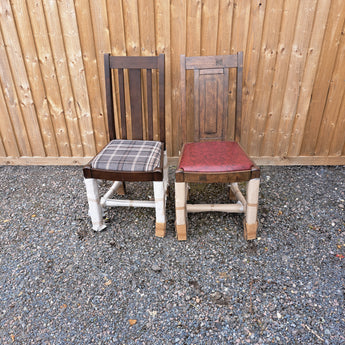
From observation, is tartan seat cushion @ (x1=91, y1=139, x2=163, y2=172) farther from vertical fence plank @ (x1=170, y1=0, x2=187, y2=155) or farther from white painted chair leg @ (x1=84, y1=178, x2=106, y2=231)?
vertical fence plank @ (x1=170, y1=0, x2=187, y2=155)

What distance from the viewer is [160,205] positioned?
1793 mm

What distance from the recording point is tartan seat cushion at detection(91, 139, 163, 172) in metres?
1.67

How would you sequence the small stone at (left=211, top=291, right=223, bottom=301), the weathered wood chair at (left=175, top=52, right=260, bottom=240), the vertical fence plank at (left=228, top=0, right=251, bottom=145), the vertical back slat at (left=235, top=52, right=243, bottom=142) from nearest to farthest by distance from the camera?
1. the small stone at (left=211, top=291, right=223, bottom=301)
2. the weathered wood chair at (left=175, top=52, right=260, bottom=240)
3. the vertical back slat at (left=235, top=52, right=243, bottom=142)
4. the vertical fence plank at (left=228, top=0, right=251, bottom=145)

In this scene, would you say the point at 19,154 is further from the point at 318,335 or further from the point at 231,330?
the point at 318,335

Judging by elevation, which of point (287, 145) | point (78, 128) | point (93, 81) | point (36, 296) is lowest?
point (36, 296)

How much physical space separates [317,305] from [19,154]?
119 inches

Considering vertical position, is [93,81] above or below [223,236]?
above

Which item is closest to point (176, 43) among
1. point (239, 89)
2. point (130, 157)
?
point (239, 89)

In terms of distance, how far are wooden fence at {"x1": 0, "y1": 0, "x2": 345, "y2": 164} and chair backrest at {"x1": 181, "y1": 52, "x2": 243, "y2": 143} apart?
0.49 m

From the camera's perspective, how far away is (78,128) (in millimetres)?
2703

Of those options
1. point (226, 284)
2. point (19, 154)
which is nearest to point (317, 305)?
point (226, 284)

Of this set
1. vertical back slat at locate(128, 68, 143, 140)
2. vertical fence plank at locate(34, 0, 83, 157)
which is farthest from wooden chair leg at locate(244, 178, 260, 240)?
vertical fence plank at locate(34, 0, 83, 157)

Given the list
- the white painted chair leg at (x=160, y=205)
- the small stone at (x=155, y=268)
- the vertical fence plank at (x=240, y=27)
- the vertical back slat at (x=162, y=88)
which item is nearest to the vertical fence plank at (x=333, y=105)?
the vertical fence plank at (x=240, y=27)

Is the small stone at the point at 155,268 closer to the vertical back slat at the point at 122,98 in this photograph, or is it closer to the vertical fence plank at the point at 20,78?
the vertical back slat at the point at 122,98
